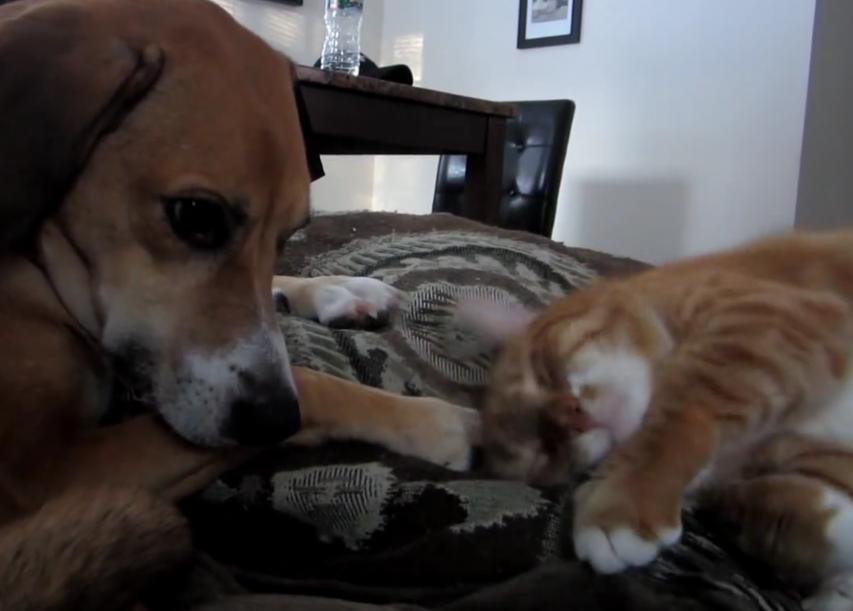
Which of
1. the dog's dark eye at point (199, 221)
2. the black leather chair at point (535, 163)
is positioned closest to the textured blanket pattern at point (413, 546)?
the dog's dark eye at point (199, 221)

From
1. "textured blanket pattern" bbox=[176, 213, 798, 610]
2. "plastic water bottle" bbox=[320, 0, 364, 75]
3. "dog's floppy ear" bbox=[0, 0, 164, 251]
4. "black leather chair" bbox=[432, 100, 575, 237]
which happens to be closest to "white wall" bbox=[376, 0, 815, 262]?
"black leather chair" bbox=[432, 100, 575, 237]

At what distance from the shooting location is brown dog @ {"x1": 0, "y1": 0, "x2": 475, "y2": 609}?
0.89 m

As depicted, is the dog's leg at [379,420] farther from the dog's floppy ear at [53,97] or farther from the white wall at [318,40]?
the white wall at [318,40]

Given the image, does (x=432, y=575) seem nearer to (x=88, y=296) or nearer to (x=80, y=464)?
(x=80, y=464)

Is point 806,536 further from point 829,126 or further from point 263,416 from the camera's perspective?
point 829,126

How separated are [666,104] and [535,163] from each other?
58cm

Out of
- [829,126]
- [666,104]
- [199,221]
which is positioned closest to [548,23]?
[666,104]

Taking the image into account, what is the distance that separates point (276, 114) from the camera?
3.30 feet

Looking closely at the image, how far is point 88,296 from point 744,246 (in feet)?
2.87

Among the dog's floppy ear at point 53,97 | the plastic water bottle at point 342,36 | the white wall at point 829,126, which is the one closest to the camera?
the dog's floppy ear at point 53,97

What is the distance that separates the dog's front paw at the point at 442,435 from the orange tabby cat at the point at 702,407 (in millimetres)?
28

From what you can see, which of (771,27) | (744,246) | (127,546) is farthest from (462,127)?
(127,546)

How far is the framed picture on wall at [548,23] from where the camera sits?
3.62 metres

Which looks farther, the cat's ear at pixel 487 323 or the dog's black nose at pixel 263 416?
the cat's ear at pixel 487 323
